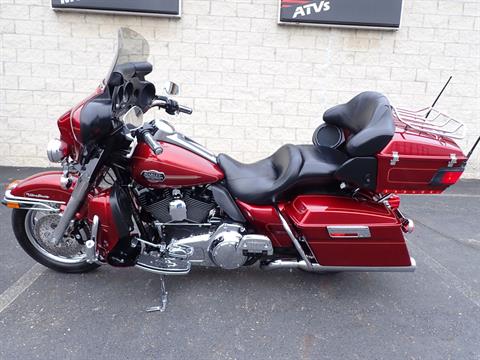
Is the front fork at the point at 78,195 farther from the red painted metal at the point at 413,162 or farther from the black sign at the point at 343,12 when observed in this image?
the black sign at the point at 343,12

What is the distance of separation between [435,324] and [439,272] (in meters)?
0.82

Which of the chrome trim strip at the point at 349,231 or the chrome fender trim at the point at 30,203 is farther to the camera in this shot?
the chrome fender trim at the point at 30,203

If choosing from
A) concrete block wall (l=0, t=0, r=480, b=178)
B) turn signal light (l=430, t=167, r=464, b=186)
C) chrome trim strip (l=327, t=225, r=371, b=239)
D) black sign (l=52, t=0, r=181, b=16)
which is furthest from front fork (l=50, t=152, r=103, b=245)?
black sign (l=52, t=0, r=181, b=16)

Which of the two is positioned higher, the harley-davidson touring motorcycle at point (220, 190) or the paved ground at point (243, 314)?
the harley-davidson touring motorcycle at point (220, 190)

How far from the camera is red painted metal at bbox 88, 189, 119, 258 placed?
8.29 feet

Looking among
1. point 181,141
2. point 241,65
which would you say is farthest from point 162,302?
point 241,65

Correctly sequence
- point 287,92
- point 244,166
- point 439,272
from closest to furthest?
point 244,166
point 439,272
point 287,92

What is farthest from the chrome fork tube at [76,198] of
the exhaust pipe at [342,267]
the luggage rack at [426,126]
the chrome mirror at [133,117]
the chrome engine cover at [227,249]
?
the luggage rack at [426,126]

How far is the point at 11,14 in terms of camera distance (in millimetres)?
5512

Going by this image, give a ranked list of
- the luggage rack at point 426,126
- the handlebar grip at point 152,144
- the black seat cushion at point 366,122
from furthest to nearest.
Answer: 1. the luggage rack at point 426,126
2. the black seat cushion at point 366,122
3. the handlebar grip at point 152,144

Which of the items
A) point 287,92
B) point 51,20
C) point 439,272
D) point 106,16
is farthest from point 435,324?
point 51,20

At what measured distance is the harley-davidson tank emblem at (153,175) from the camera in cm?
249

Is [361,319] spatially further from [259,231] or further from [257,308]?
[259,231]

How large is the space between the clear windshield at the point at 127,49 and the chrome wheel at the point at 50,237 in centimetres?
117
